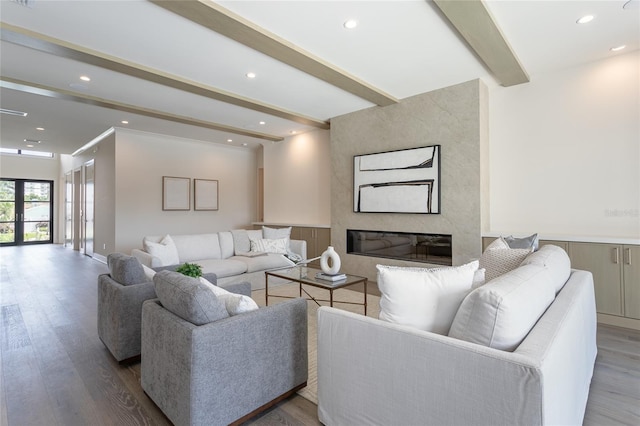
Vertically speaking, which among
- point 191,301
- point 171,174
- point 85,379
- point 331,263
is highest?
point 171,174

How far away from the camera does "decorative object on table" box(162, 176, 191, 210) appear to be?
6934mm

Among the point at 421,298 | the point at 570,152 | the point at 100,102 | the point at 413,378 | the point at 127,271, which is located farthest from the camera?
the point at 100,102

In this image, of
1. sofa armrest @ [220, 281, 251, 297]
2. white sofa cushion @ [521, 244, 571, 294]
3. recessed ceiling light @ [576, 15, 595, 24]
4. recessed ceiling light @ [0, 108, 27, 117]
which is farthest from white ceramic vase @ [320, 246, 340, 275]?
recessed ceiling light @ [0, 108, 27, 117]

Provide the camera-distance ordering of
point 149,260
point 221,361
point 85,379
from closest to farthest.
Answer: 1. point 221,361
2. point 85,379
3. point 149,260

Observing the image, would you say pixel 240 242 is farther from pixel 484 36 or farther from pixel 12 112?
pixel 484 36

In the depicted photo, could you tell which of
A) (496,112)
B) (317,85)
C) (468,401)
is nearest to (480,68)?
(496,112)

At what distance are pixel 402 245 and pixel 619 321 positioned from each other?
2503 millimetres

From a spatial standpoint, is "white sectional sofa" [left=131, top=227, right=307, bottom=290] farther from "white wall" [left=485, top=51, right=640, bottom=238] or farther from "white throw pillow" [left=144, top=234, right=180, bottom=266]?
"white wall" [left=485, top=51, right=640, bottom=238]

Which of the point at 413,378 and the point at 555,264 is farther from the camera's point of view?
the point at 555,264

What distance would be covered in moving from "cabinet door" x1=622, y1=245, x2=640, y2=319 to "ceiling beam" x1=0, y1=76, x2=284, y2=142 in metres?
6.04

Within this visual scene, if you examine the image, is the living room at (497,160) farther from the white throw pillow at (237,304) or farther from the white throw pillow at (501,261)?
the white throw pillow at (237,304)

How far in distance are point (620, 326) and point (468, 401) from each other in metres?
3.27

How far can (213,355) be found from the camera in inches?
61.6

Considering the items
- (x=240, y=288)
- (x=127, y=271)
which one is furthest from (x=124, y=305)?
(x=240, y=288)
